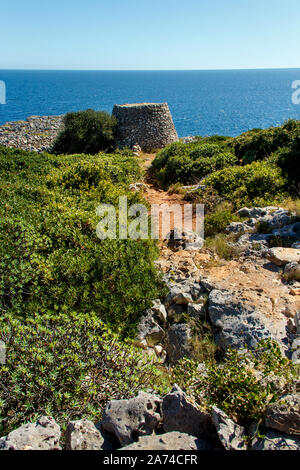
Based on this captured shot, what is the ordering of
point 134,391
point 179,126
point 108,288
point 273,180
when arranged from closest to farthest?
point 134,391 → point 108,288 → point 273,180 → point 179,126

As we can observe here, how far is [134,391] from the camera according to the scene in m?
3.70

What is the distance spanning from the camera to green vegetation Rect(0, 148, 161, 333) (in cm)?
527

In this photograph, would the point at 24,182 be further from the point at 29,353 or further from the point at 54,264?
the point at 29,353

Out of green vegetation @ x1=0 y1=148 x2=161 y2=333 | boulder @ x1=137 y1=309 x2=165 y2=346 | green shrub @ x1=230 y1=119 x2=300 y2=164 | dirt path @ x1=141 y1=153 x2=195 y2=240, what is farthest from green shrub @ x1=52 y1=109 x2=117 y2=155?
boulder @ x1=137 y1=309 x2=165 y2=346

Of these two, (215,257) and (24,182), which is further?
(24,182)

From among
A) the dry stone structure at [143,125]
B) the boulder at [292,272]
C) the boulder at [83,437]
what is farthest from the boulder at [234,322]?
the dry stone structure at [143,125]

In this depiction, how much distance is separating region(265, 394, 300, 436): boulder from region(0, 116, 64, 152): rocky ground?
25.3m

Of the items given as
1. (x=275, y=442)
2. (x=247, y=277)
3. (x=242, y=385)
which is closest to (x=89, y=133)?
(x=247, y=277)

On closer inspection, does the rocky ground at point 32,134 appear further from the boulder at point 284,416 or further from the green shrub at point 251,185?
the boulder at point 284,416

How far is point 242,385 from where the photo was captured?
319cm

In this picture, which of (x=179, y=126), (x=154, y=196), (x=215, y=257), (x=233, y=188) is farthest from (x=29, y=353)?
(x=179, y=126)

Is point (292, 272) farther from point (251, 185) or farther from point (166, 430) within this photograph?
point (251, 185)

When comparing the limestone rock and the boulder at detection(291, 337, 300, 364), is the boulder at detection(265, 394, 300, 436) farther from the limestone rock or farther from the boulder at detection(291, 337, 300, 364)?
the limestone rock
